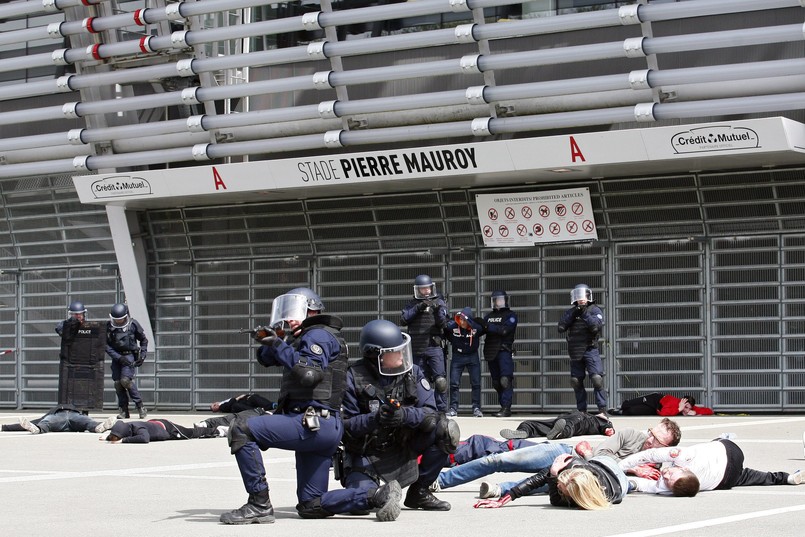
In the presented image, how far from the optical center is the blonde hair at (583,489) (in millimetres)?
9047

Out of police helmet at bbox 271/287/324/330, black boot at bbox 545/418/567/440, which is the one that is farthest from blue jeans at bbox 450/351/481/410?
police helmet at bbox 271/287/324/330

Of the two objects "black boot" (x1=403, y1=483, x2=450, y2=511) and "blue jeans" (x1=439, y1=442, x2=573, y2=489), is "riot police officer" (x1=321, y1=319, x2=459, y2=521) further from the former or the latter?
"blue jeans" (x1=439, y1=442, x2=573, y2=489)

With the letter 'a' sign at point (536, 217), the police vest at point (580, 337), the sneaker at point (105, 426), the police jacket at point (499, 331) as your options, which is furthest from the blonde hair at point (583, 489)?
the letter 'a' sign at point (536, 217)

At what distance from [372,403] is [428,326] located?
10.8m

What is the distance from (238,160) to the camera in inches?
899

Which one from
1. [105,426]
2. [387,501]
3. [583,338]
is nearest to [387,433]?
[387,501]

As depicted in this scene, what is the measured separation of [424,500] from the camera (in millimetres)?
9344

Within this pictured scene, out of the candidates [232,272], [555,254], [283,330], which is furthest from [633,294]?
[283,330]

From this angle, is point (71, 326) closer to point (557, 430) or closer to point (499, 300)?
point (499, 300)

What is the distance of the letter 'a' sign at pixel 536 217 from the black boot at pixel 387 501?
1253 cm

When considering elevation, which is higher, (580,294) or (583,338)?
(580,294)

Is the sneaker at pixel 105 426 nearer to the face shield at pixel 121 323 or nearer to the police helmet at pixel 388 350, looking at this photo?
the face shield at pixel 121 323

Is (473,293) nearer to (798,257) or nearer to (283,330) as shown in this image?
(798,257)

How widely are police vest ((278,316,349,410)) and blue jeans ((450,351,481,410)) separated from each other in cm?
1191
